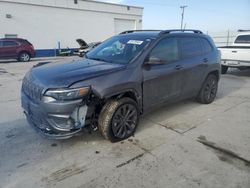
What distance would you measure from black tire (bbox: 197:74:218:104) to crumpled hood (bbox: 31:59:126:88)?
279cm

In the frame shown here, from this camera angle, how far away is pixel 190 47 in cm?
512

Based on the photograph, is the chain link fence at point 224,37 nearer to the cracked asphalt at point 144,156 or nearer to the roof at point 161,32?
the roof at point 161,32

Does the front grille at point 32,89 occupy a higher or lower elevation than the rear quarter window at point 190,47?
lower

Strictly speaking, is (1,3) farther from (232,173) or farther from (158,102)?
(232,173)

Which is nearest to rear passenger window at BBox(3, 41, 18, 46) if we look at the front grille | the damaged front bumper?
the front grille

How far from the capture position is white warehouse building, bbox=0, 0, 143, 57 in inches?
835

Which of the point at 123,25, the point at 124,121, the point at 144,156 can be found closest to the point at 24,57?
the point at 123,25

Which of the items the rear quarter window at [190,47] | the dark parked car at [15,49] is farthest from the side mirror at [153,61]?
the dark parked car at [15,49]

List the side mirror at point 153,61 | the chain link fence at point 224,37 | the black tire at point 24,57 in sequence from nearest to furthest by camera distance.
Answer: the side mirror at point 153,61 → the black tire at point 24,57 → the chain link fence at point 224,37

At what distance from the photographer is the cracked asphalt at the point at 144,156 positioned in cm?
292

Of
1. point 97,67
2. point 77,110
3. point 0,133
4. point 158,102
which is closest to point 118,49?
point 97,67

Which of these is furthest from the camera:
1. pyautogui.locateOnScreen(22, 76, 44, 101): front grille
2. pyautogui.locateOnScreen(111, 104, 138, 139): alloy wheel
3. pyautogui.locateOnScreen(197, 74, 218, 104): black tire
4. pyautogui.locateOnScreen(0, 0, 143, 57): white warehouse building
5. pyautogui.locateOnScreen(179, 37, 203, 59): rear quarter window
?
pyautogui.locateOnScreen(0, 0, 143, 57): white warehouse building

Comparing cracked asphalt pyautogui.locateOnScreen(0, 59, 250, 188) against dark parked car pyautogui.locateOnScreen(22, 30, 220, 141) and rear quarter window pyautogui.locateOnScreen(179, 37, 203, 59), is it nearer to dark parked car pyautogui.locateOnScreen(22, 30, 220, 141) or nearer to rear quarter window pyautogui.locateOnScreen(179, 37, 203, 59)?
dark parked car pyautogui.locateOnScreen(22, 30, 220, 141)

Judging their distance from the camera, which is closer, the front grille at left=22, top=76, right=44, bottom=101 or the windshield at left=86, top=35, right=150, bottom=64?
the front grille at left=22, top=76, right=44, bottom=101
